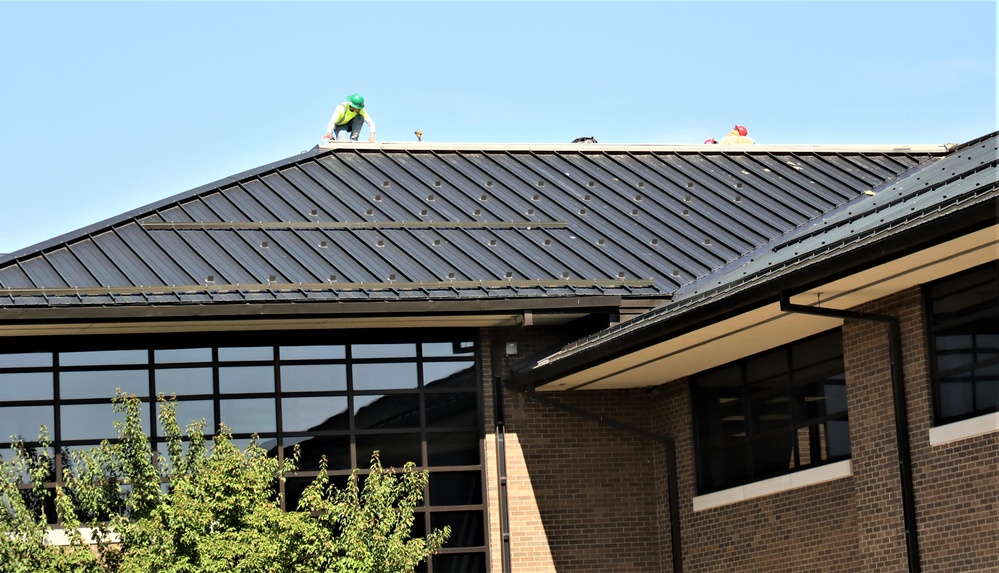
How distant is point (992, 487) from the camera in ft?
49.3

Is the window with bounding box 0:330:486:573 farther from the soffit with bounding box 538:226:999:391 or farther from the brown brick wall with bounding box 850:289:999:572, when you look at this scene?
the brown brick wall with bounding box 850:289:999:572

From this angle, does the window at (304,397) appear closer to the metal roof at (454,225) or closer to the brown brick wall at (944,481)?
the metal roof at (454,225)

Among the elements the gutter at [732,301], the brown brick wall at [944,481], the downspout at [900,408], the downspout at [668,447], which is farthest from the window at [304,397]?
the brown brick wall at [944,481]

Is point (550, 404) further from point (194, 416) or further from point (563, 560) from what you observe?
point (194, 416)

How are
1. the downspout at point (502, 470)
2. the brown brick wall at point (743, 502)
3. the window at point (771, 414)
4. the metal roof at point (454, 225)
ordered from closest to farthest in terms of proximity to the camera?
1. the brown brick wall at point (743, 502)
2. the window at point (771, 414)
3. the metal roof at point (454, 225)
4. the downspout at point (502, 470)

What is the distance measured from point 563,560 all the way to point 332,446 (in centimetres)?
340

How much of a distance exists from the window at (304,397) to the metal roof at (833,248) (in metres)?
1.28

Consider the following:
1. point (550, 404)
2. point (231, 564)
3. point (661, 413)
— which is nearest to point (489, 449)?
point (550, 404)

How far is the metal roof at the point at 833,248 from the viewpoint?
14234mm

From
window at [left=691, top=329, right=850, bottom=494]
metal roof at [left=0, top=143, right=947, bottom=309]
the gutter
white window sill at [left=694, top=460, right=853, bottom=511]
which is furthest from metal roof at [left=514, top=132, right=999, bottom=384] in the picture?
white window sill at [left=694, top=460, right=853, bottom=511]

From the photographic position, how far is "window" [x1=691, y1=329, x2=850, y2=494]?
58.7ft

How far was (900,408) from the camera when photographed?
53.4ft

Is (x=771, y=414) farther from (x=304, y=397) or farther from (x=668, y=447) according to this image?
(x=304, y=397)

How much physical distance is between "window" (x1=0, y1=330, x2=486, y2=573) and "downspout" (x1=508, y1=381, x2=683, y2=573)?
37.0 inches
